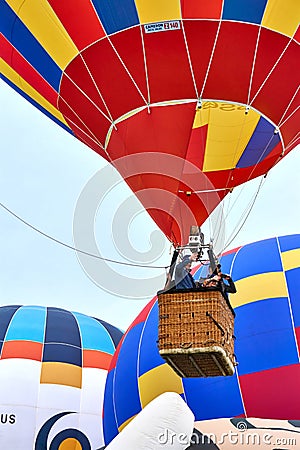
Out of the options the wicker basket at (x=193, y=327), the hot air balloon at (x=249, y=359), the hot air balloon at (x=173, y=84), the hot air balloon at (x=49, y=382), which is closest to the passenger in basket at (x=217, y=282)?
the wicker basket at (x=193, y=327)

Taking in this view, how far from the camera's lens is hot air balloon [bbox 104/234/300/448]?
5.27 m

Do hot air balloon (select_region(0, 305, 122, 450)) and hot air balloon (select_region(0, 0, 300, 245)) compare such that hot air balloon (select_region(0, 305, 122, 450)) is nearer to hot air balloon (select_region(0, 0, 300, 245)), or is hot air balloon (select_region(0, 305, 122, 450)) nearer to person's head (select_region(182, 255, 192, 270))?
hot air balloon (select_region(0, 0, 300, 245))

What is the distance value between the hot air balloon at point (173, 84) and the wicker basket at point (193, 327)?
97cm

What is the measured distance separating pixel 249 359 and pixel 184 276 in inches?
55.8

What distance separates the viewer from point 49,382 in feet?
27.1

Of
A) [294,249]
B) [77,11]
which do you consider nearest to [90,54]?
[77,11]

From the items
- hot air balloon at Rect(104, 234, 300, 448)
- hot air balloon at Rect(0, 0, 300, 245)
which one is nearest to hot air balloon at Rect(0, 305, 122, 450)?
hot air balloon at Rect(104, 234, 300, 448)

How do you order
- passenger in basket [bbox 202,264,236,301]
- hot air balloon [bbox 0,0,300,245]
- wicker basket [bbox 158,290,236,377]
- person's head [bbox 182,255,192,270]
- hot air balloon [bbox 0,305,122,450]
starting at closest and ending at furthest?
wicker basket [bbox 158,290,236,377] → passenger in basket [bbox 202,264,236,301] → person's head [bbox 182,255,192,270] → hot air balloon [bbox 0,0,300,245] → hot air balloon [bbox 0,305,122,450]

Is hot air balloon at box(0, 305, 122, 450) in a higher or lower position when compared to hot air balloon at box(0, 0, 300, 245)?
lower

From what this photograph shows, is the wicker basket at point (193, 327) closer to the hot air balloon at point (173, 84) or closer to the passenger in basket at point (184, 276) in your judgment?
the passenger in basket at point (184, 276)

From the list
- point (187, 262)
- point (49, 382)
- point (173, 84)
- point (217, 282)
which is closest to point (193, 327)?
point (217, 282)

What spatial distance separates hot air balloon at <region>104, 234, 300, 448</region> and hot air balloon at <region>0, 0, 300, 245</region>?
723mm

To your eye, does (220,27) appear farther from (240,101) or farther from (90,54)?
(90,54)

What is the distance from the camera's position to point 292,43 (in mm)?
4953
